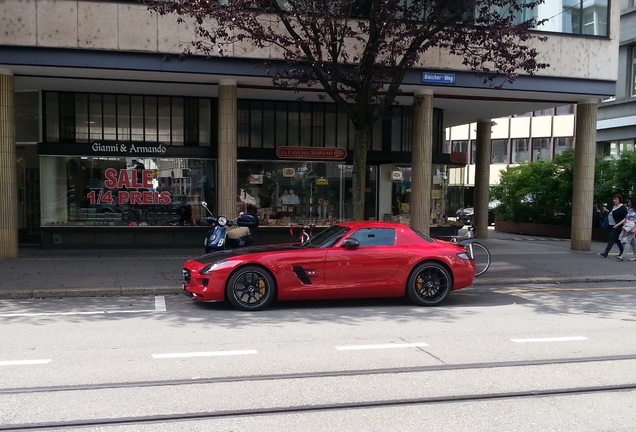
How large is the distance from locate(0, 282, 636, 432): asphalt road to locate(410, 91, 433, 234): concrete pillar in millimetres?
6261

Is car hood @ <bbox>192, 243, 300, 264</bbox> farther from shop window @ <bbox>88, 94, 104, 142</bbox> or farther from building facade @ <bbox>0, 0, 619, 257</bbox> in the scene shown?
shop window @ <bbox>88, 94, 104, 142</bbox>

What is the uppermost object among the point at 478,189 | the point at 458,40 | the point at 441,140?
the point at 458,40

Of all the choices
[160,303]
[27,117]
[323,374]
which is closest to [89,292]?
[160,303]

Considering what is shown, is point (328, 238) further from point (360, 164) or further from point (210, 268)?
point (360, 164)

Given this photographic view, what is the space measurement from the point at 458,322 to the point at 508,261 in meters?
7.18

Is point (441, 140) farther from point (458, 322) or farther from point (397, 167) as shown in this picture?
point (458, 322)

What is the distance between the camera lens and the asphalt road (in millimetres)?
4668

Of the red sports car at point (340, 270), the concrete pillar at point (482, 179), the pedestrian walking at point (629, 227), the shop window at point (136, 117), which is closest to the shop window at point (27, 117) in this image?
the shop window at point (136, 117)

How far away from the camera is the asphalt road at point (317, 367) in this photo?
4.67 metres

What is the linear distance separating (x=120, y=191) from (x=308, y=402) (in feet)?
43.7

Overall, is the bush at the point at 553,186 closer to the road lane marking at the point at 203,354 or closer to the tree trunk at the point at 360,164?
the tree trunk at the point at 360,164

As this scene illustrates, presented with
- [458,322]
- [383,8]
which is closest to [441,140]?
[383,8]

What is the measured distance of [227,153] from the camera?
14.8 meters

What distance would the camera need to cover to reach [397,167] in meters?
18.8
